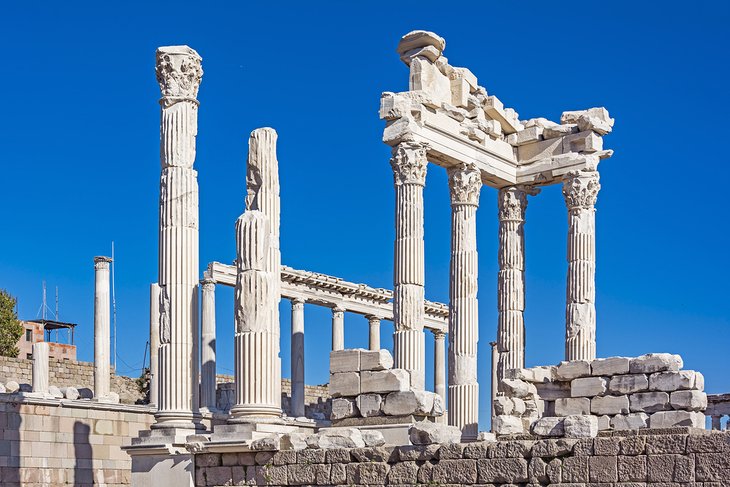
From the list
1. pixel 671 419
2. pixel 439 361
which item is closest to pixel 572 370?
pixel 671 419

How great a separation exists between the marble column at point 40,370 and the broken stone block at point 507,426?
1263cm

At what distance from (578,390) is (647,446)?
11.9 m

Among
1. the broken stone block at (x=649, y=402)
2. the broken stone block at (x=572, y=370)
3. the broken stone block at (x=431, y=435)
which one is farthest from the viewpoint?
the broken stone block at (x=572, y=370)

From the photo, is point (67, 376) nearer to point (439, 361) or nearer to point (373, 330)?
point (373, 330)

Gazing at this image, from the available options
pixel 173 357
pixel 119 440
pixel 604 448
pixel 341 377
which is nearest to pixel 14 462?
pixel 119 440

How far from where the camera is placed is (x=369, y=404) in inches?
911

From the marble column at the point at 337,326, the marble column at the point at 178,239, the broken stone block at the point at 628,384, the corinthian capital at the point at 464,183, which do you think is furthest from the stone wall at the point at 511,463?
the marble column at the point at 337,326

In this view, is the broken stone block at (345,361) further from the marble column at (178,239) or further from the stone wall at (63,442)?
the stone wall at (63,442)

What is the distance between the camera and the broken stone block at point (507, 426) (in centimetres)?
2545

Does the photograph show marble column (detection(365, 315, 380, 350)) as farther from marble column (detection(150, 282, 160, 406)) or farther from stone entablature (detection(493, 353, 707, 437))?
stone entablature (detection(493, 353, 707, 437))

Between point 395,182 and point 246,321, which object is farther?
point 395,182

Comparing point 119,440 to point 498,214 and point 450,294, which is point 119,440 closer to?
point 450,294

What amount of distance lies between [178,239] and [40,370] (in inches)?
435

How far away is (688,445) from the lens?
1570 centimetres
